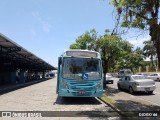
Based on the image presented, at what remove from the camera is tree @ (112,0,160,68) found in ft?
34.8

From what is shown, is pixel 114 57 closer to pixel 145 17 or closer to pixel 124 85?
pixel 124 85

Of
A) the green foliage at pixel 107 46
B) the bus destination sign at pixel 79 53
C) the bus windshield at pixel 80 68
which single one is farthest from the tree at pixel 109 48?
the bus windshield at pixel 80 68

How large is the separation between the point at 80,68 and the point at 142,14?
7164 mm

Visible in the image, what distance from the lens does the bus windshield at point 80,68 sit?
1734 centimetres

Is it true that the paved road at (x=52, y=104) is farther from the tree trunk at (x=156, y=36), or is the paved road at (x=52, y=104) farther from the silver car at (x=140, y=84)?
the silver car at (x=140, y=84)

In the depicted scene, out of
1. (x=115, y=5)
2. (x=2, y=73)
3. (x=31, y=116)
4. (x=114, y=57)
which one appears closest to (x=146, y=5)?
(x=115, y=5)

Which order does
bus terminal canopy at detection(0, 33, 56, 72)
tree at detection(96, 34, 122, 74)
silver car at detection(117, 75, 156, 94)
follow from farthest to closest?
tree at detection(96, 34, 122, 74) → bus terminal canopy at detection(0, 33, 56, 72) → silver car at detection(117, 75, 156, 94)

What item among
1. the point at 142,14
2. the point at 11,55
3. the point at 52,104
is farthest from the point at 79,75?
the point at 11,55

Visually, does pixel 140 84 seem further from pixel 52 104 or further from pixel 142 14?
pixel 142 14

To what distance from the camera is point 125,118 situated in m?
11.0

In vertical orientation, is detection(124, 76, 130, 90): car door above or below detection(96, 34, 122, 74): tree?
below

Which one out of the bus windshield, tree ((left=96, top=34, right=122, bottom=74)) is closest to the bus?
the bus windshield

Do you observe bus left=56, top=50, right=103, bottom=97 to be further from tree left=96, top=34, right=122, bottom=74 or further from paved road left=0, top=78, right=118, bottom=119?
tree left=96, top=34, right=122, bottom=74

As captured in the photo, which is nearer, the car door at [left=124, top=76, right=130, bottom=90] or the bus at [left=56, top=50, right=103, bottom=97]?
the bus at [left=56, top=50, right=103, bottom=97]
